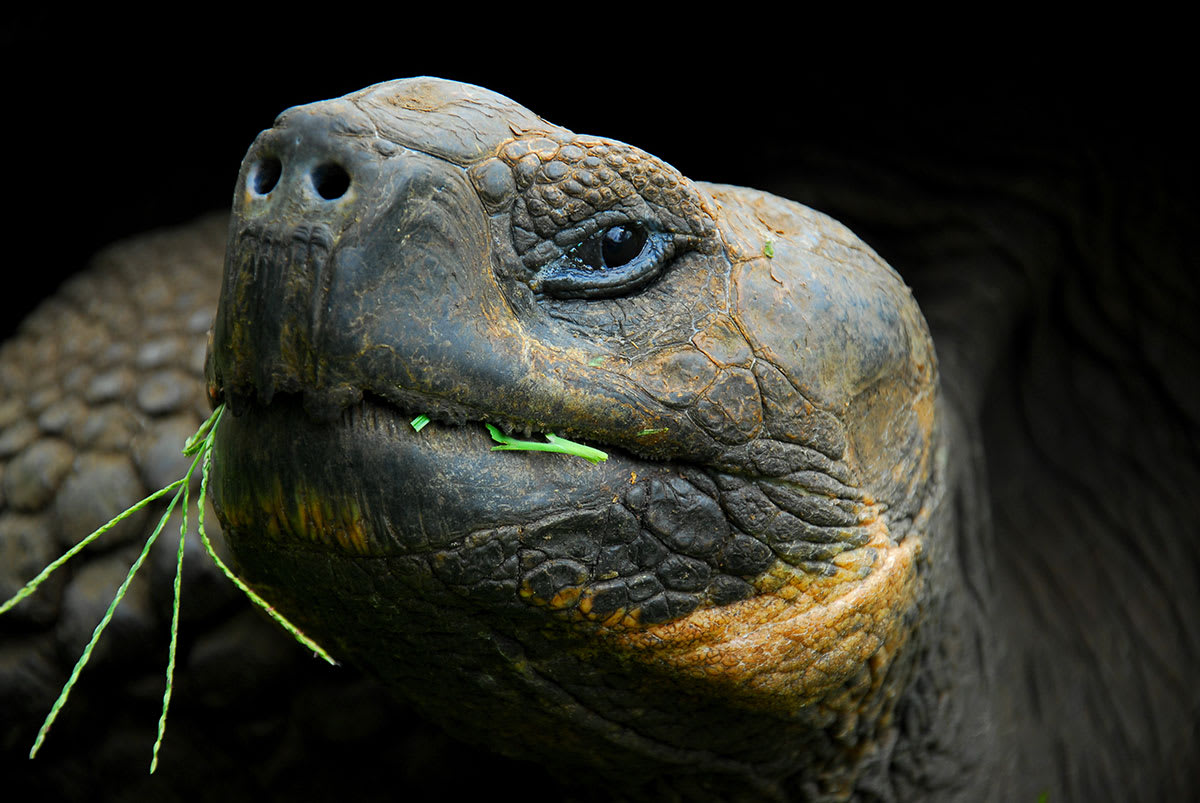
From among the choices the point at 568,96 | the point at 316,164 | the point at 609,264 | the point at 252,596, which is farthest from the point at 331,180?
the point at 568,96

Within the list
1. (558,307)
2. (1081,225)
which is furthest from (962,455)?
(558,307)

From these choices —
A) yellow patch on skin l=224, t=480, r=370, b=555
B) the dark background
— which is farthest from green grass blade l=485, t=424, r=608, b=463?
the dark background

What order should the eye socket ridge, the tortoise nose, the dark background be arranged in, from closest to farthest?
1. the tortoise nose
2. the eye socket ridge
3. the dark background

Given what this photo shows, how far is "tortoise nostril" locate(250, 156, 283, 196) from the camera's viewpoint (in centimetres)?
120

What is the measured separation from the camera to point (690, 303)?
138cm

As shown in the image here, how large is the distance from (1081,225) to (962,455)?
116 cm

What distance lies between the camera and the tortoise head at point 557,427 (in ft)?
3.84

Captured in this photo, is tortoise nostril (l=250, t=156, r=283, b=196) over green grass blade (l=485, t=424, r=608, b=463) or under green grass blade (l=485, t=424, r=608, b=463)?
over

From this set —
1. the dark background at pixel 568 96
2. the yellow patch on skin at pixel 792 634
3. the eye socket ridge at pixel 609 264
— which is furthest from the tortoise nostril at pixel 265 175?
the dark background at pixel 568 96

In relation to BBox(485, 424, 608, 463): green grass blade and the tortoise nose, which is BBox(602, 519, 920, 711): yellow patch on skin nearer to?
BBox(485, 424, 608, 463): green grass blade

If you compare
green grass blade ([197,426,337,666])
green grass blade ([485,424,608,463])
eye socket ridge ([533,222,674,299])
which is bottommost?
green grass blade ([197,426,337,666])

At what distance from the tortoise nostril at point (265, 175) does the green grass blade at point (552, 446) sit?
0.37 m

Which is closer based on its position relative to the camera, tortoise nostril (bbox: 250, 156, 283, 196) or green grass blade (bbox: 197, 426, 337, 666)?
tortoise nostril (bbox: 250, 156, 283, 196)

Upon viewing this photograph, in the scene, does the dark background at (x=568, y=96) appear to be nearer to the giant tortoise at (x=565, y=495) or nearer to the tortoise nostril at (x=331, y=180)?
the giant tortoise at (x=565, y=495)
